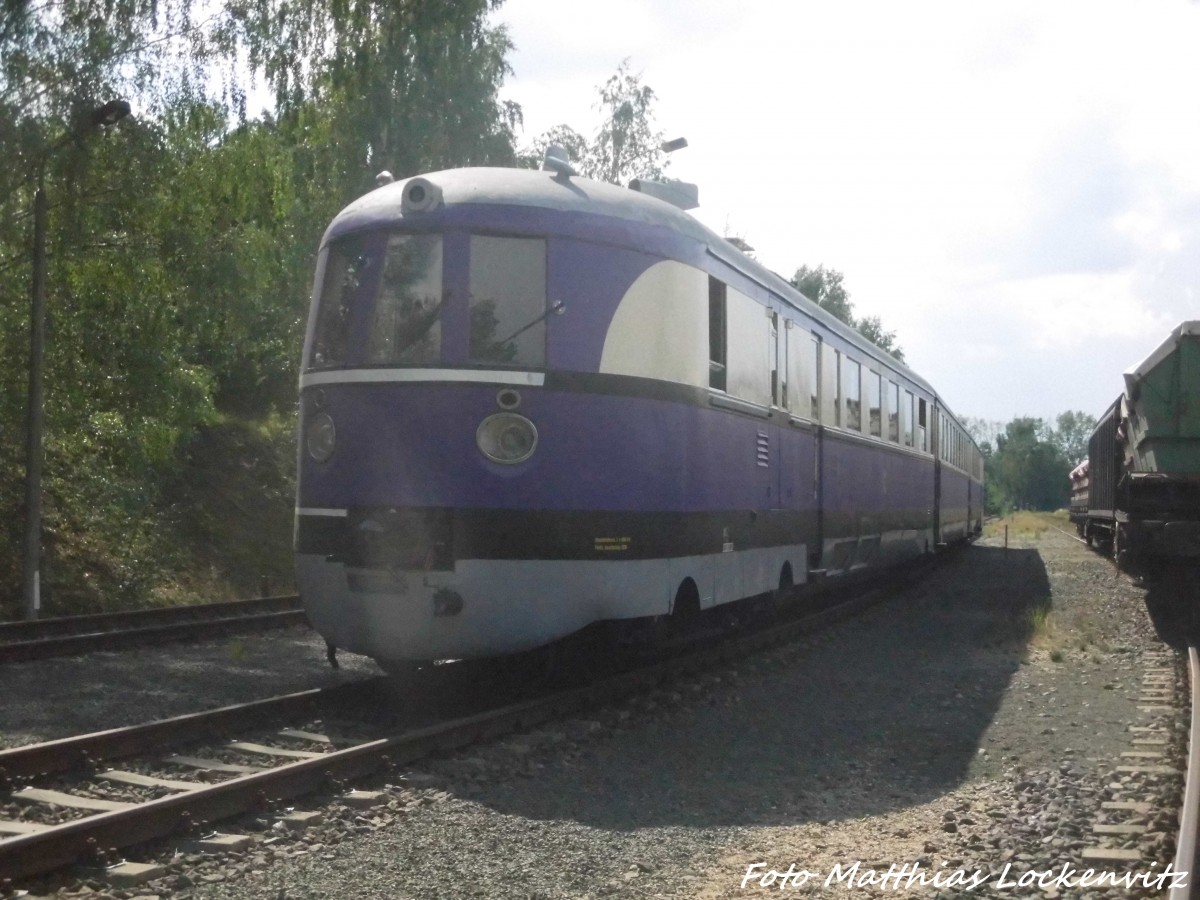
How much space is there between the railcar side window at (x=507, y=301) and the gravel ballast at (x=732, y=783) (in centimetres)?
222

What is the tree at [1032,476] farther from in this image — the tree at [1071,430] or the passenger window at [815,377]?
the passenger window at [815,377]

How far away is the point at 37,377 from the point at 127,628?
3256 millimetres

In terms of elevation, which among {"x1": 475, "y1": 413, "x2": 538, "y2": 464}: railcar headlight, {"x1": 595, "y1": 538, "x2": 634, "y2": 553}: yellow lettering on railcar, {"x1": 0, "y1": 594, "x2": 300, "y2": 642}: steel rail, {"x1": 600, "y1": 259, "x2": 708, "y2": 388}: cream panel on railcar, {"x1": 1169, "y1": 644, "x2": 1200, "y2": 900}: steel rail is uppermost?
{"x1": 600, "y1": 259, "x2": 708, "y2": 388}: cream panel on railcar

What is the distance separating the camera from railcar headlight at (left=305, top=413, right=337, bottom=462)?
831 centimetres

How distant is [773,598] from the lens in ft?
40.0

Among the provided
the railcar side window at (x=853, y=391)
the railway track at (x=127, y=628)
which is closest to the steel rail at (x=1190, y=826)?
the railcar side window at (x=853, y=391)

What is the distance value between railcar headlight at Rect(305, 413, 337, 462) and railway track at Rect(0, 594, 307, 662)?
3.90 meters

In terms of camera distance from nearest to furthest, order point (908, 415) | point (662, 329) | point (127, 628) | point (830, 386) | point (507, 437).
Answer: point (507, 437)
point (662, 329)
point (127, 628)
point (830, 386)
point (908, 415)

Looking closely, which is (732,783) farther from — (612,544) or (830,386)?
(830,386)

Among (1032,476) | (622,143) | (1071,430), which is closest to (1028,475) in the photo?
(1032,476)

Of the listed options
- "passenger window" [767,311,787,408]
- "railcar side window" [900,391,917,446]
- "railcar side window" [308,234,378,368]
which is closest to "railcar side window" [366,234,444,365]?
"railcar side window" [308,234,378,368]

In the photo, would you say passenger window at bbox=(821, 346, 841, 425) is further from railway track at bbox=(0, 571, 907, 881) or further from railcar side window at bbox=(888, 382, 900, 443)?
railway track at bbox=(0, 571, 907, 881)

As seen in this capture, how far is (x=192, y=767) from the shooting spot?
22.1 feet

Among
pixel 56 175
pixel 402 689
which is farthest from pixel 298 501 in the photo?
pixel 56 175
